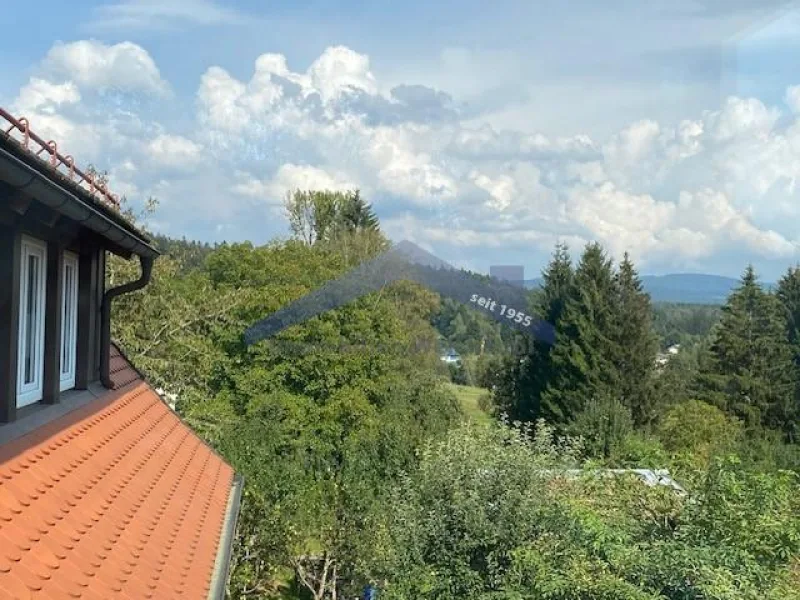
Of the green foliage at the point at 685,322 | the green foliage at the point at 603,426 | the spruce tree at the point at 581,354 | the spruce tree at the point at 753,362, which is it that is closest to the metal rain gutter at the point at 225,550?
the green foliage at the point at 603,426

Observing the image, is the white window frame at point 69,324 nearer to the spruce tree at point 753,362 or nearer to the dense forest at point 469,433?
the dense forest at point 469,433

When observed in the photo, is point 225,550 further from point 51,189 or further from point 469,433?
point 469,433

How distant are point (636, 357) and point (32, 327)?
43818 mm

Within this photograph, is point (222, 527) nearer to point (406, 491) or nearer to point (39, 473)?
point (39, 473)

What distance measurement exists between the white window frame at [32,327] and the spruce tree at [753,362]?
147 ft

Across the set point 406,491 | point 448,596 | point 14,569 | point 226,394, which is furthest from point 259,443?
point 14,569

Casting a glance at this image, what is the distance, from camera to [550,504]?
12984mm

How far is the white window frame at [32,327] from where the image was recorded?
4988 mm

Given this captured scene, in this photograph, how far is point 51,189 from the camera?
376 cm

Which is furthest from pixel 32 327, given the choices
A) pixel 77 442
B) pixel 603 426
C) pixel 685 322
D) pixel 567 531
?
pixel 685 322

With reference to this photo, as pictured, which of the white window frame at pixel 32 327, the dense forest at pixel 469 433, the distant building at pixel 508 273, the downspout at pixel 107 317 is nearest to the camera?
the white window frame at pixel 32 327

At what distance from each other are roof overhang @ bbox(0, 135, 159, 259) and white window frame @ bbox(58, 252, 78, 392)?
0.87 metres

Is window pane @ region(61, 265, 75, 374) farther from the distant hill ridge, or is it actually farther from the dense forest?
the distant hill ridge

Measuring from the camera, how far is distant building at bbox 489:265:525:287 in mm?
44656
